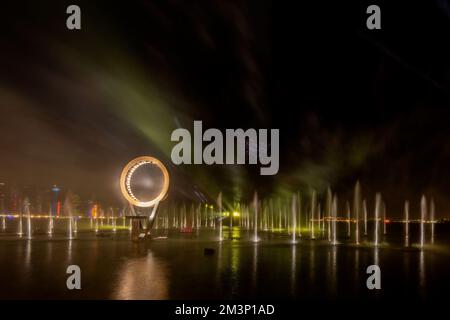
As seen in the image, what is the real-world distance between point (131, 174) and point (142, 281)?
20278mm

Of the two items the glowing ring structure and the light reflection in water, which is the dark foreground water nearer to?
the light reflection in water

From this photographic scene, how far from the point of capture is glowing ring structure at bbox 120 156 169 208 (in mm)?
33344

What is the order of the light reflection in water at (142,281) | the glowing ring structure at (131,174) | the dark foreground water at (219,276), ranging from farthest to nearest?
the glowing ring structure at (131,174), the dark foreground water at (219,276), the light reflection in water at (142,281)

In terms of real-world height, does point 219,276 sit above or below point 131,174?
below

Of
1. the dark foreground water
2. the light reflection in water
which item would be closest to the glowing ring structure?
the dark foreground water

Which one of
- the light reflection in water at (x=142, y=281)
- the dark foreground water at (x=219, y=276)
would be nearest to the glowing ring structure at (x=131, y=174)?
the dark foreground water at (x=219, y=276)

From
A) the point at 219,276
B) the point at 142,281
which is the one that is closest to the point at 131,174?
the point at 219,276

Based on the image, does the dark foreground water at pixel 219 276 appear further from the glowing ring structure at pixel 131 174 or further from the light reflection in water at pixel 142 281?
the glowing ring structure at pixel 131 174

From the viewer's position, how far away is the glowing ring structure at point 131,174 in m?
33.3

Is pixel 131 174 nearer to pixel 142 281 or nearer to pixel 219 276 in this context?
pixel 219 276

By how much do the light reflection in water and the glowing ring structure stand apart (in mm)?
13683

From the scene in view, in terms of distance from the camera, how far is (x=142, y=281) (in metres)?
14.5

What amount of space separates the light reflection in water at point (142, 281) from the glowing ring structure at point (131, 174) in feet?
44.9
